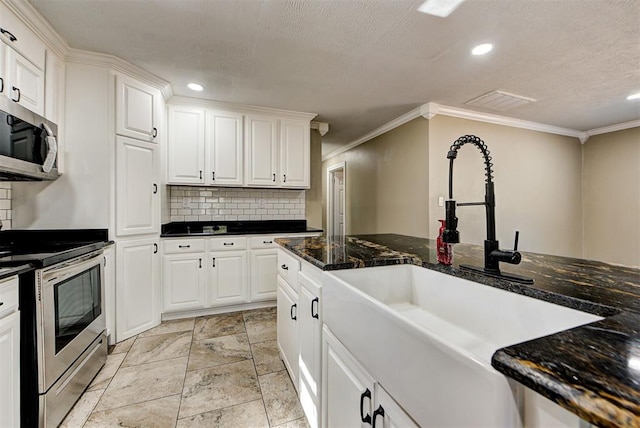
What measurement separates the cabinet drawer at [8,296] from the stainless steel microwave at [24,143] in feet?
2.42

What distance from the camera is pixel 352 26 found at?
187 cm

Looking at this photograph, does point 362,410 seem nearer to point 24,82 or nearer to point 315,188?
point 24,82

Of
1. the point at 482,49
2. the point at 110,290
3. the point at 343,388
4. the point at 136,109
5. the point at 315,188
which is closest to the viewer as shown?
the point at 343,388

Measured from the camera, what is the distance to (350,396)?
3.13 feet

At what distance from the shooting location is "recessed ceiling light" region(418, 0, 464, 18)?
165 cm

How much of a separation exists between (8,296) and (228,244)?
186 cm

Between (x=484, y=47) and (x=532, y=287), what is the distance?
205cm

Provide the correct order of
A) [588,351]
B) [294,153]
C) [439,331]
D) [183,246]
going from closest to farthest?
[588,351], [439,331], [183,246], [294,153]

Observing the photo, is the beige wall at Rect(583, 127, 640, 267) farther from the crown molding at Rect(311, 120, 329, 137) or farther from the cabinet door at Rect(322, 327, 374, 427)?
the cabinet door at Rect(322, 327, 374, 427)

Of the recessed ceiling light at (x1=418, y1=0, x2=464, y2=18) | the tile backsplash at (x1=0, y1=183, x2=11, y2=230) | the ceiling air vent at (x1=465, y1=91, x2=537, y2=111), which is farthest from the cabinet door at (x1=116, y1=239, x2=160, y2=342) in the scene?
the ceiling air vent at (x1=465, y1=91, x2=537, y2=111)

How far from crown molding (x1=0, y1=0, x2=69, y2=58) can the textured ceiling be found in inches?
Result: 1.9

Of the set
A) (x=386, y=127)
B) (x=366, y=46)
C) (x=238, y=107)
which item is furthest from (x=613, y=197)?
(x=238, y=107)

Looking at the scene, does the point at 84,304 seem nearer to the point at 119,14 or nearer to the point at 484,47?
the point at 119,14

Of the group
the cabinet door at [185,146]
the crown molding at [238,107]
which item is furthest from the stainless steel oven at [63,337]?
the crown molding at [238,107]
